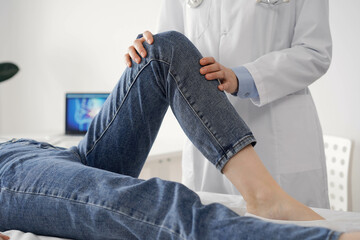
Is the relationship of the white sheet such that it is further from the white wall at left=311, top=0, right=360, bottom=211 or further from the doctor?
the white wall at left=311, top=0, right=360, bottom=211

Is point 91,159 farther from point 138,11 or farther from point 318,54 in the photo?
point 138,11

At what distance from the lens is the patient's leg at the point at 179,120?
833mm

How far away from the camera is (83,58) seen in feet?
8.69

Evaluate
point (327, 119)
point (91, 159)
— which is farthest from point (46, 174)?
point (327, 119)

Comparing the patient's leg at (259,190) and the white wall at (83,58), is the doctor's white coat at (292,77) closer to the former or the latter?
the patient's leg at (259,190)

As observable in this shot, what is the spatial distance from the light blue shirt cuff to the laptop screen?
1412mm

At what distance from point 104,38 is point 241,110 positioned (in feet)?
5.04

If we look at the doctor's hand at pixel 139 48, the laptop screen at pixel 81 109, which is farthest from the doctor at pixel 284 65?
the laptop screen at pixel 81 109

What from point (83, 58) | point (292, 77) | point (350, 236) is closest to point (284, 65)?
point (292, 77)

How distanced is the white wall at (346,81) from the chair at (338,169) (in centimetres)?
5


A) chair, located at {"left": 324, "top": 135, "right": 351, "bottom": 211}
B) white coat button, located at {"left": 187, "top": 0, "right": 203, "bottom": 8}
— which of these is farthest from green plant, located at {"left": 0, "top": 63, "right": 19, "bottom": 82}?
chair, located at {"left": 324, "top": 135, "right": 351, "bottom": 211}

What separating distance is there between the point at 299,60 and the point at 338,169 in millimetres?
763

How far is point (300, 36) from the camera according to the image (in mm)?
1172

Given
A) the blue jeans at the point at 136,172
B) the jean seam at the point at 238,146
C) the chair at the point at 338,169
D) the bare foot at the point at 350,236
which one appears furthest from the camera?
the chair at the point at 338,169
